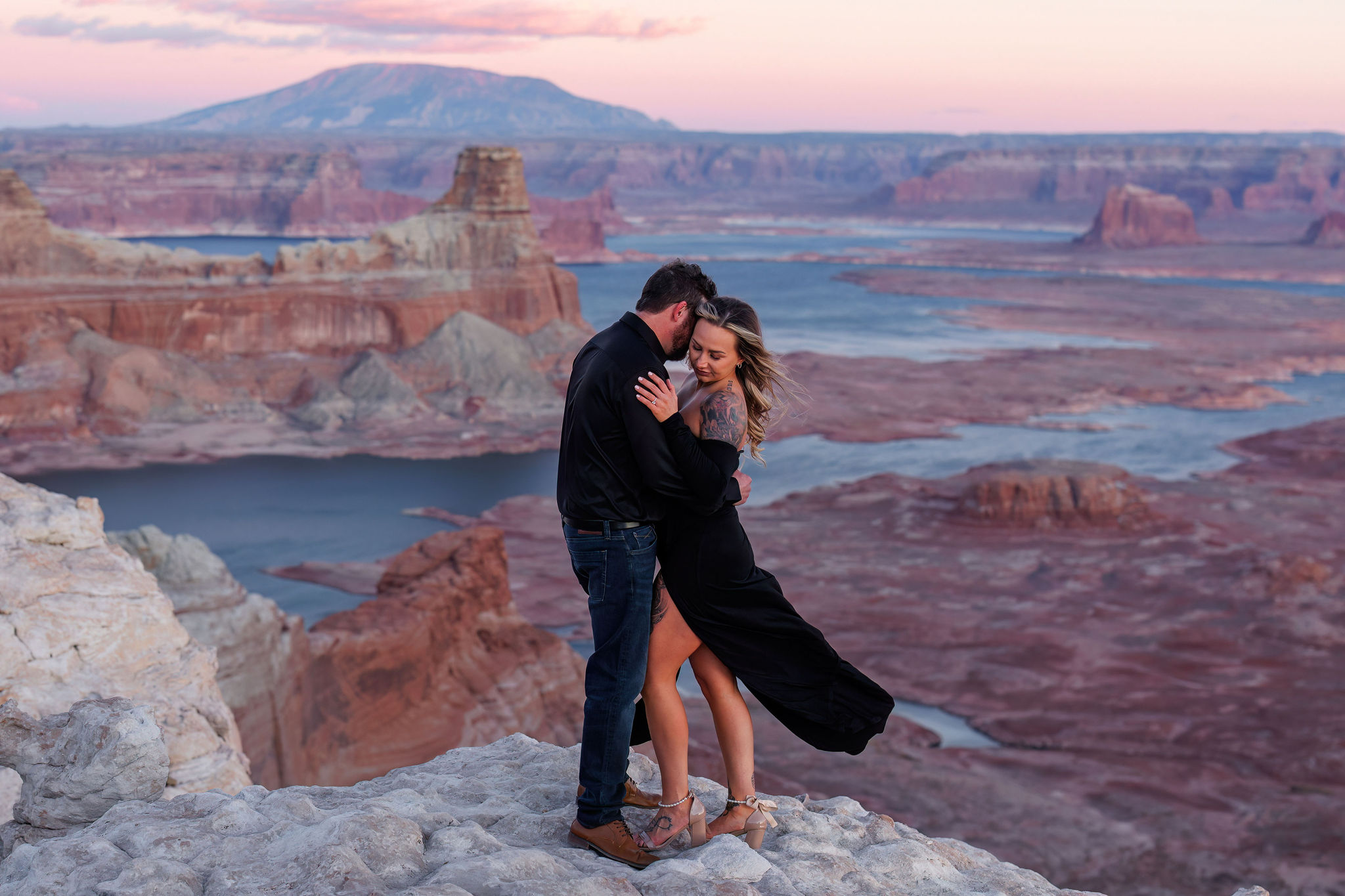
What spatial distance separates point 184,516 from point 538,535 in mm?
9227

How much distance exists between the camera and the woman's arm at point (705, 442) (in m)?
3.70

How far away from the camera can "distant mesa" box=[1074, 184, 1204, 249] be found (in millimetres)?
121812

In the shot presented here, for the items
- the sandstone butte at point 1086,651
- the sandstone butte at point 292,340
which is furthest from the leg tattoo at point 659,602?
the sandstone butte at point 292,340

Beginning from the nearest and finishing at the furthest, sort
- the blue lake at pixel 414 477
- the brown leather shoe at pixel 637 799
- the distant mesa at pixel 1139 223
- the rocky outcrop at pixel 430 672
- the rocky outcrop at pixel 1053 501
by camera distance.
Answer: the brown leather shoe at pixel 637 799
the rocky outcrop at pixel 430 672
the blue lake at pixel 414 477
the rocky outcrop at pixel 1053 501
the distant mesa at pixel 1139 223

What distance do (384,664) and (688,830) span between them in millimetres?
10193

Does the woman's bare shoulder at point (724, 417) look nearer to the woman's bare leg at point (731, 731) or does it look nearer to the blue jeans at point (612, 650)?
the blue jeans at point (612, 650)

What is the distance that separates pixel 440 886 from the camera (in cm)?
316

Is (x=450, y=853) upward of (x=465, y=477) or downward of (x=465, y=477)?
upward

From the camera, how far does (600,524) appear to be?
386 cm

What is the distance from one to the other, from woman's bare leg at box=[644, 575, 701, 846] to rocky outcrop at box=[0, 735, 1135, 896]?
0.21m

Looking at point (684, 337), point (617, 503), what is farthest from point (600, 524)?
point (684, 337)

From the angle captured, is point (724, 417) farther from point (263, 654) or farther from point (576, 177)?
point (576, 177)

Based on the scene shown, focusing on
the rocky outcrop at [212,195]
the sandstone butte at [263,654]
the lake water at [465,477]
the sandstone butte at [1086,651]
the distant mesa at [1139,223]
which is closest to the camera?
the sandstone butte at [263,654]

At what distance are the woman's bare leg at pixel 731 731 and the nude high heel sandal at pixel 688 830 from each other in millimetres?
80
